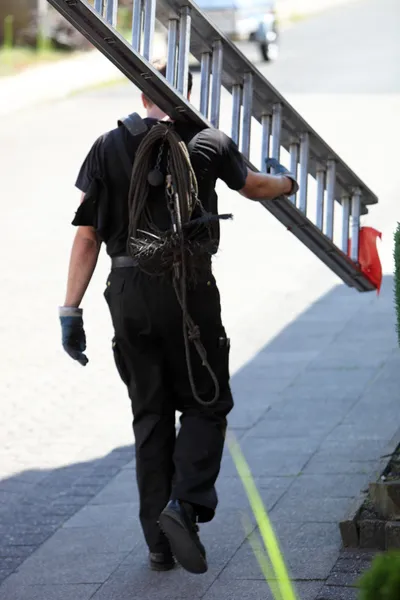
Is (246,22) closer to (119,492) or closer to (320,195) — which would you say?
(320,195)

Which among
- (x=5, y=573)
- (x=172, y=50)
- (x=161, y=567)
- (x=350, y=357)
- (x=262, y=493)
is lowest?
(x=5, y=573)

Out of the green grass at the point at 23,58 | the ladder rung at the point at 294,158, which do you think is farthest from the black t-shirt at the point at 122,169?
the green grass at the point at 23,58

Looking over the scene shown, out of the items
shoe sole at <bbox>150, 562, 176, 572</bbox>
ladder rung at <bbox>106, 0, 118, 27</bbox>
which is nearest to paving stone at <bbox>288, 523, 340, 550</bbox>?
shoe sole at <bbox>150, 562, 176, 572</bbox>

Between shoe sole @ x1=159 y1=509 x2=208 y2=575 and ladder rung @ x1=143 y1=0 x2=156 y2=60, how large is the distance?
79.6 inches

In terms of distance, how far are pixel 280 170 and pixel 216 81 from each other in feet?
1.68

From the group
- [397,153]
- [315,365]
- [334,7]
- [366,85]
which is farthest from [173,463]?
[334,7]

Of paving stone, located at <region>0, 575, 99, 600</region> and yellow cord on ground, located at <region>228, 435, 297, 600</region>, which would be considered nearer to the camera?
yellow cord on ground, located at <region>228, 435, 297, 600</region>

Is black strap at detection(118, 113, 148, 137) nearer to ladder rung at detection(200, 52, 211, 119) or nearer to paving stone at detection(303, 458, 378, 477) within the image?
ladder rung at detection(200, 52, 211, 119)

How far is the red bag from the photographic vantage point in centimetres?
679

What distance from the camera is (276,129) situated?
6.28 meters

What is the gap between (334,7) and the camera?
39.5 m

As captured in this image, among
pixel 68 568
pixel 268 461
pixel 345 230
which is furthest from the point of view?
pixel 268 461

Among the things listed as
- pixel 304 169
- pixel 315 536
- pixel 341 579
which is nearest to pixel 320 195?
pixel 304 169

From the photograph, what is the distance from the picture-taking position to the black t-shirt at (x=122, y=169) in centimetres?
528
